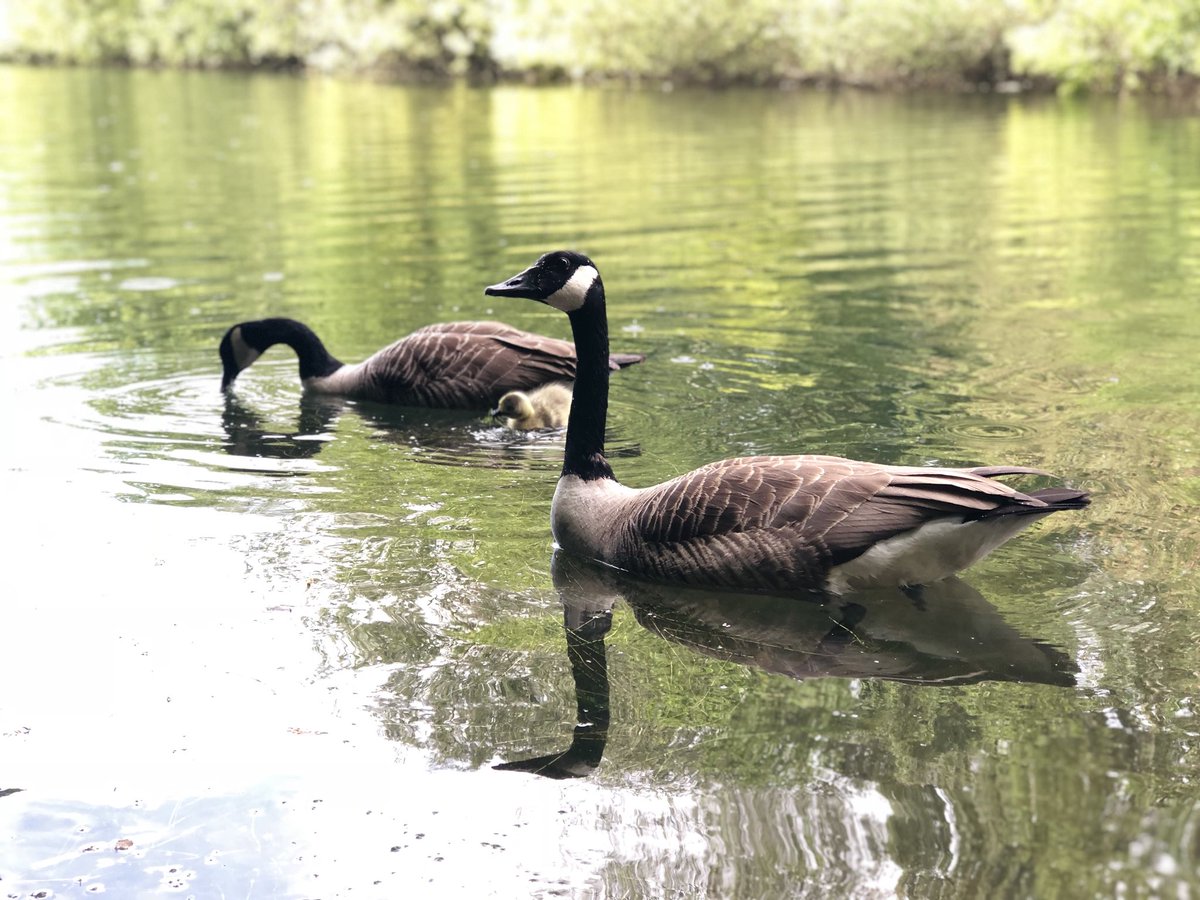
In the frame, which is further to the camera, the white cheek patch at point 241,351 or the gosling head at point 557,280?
the white cheek patch at point 241,351

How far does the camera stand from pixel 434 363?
426 inches

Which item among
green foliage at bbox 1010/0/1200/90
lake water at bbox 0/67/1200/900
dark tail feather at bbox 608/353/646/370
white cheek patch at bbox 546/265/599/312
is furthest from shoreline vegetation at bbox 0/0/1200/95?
white cheek patch at bbox 546/265/599/312

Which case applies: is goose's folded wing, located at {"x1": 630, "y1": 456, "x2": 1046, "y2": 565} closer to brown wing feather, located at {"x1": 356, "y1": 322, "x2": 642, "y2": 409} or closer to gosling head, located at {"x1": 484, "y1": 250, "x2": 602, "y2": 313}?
gosling head, located at {"x1": 484, "y1": 250, "x2": 602, "y2": 313}

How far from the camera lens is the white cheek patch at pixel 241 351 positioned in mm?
11516

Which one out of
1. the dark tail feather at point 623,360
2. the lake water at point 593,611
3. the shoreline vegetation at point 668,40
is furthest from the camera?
the shoreline vegetation at point 668,40

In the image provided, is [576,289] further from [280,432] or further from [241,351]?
[241,351]

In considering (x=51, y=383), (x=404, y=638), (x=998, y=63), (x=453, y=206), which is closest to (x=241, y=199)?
(x=453, y=206)

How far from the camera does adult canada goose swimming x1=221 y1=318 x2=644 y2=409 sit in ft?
34.6

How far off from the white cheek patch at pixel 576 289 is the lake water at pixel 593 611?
4.55ft

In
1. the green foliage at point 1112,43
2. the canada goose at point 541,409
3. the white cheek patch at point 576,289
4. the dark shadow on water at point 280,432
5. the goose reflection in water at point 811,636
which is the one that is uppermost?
the green foliage at point 1112,43

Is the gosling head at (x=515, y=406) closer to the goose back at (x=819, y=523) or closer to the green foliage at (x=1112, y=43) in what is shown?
the goose back at (x=819, y=523)

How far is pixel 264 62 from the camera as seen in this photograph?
281 feet

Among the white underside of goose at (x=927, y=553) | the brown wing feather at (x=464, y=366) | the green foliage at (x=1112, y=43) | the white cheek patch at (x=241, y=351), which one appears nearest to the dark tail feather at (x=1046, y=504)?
the white underside of goose at (x=927, y=553)

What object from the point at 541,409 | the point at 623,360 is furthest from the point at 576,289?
the point at 541,409
